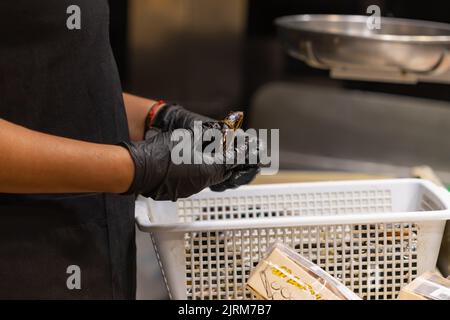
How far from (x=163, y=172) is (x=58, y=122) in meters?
0.23

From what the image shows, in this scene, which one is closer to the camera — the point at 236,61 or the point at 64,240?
the point at 64,240

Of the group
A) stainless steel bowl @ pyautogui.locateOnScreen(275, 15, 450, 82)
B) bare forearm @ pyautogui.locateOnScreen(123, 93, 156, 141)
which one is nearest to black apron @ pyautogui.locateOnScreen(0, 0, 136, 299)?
bare forearm @ pyautogui.locateOnScreen(123, 93, 156, 141)

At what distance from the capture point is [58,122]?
3.94 ft

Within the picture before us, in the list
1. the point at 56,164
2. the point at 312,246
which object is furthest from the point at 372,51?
the point at 56,164

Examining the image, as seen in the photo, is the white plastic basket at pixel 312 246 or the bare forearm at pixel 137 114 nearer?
the white plastic basket at pixel 312 246

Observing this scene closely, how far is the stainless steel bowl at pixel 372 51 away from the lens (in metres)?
1.87

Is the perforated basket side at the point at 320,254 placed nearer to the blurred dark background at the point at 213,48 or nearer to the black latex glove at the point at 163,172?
the black latex glove at the point at 163,172

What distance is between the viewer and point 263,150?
1.24m

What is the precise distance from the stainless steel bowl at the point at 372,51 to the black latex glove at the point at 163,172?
3.03 ft

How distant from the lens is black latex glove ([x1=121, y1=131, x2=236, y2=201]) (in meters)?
1.08

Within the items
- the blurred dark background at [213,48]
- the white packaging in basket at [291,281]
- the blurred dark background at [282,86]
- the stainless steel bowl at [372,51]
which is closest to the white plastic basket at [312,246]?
the white packaging in basket at [291,281]

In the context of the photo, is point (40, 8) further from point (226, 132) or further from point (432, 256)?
point (432, 256)
